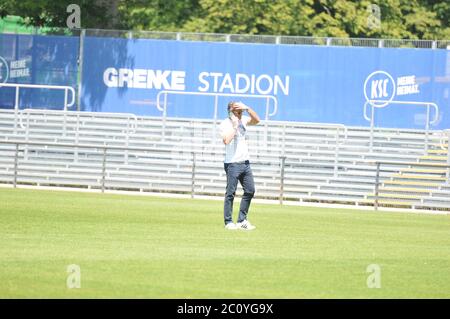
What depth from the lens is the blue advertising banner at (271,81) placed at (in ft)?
116

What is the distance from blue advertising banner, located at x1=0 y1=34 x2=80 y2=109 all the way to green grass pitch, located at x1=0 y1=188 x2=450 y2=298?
42.6 ft

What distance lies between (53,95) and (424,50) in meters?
11.9

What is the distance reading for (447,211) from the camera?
29.9 m

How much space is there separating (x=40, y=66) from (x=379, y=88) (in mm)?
10964

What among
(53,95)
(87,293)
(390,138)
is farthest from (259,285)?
(53,95)

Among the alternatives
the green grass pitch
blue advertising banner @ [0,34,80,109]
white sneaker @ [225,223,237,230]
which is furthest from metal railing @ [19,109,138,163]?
white sneaker @ [225,223,237,230]

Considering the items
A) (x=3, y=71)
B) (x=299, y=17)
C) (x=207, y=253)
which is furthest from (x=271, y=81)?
(x=207, y=253)

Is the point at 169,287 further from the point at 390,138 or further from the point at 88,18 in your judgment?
the point at 88,18

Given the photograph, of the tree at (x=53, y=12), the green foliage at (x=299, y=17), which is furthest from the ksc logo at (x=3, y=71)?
the green foliage at (x=299, y=17)

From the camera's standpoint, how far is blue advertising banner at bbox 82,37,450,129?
35312 mm

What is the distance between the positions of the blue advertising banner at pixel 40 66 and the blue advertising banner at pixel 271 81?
548mm

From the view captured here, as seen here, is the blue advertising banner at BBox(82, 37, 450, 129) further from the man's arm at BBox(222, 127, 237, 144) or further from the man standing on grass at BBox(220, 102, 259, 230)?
the man's arm at BBox(222, 127, 237, 144)

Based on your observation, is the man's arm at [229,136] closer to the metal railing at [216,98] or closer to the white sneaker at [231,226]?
the white sneaker at [231,226]

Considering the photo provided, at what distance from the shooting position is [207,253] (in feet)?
53.2
